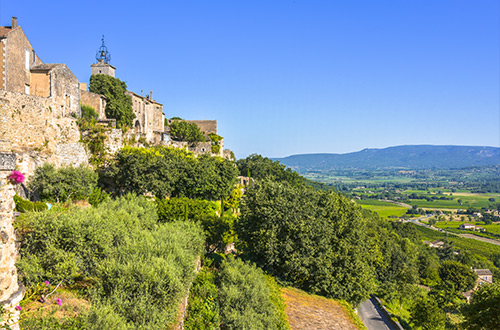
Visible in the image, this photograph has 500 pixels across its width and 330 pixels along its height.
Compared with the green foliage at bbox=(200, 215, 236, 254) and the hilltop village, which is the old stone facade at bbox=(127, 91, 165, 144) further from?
the green foliage at bbox=(200, 215, 236, 254)

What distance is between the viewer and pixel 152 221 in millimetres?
20359

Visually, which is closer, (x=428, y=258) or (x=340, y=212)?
(x=340, y=212)

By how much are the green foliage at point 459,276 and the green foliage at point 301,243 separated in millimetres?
43003

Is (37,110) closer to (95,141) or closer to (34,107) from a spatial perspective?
(34,107)

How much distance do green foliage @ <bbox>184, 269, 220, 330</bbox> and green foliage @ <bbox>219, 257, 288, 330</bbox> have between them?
1.59ft

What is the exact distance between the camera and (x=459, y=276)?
57.7 metres

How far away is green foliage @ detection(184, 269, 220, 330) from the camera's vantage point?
13672mm

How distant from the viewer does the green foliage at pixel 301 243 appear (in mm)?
21248

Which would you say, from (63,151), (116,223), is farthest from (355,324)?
(63,151)

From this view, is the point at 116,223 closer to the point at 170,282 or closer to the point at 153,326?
the point at 170,282

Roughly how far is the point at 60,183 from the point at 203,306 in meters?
13.7

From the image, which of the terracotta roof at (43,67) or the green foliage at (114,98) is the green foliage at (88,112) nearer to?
the green foliage at (114,98)

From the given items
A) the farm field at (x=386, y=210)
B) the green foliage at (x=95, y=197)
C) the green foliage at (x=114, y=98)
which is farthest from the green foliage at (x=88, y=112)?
the farm field at (x=386, y=210)

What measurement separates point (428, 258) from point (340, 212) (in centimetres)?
5130
